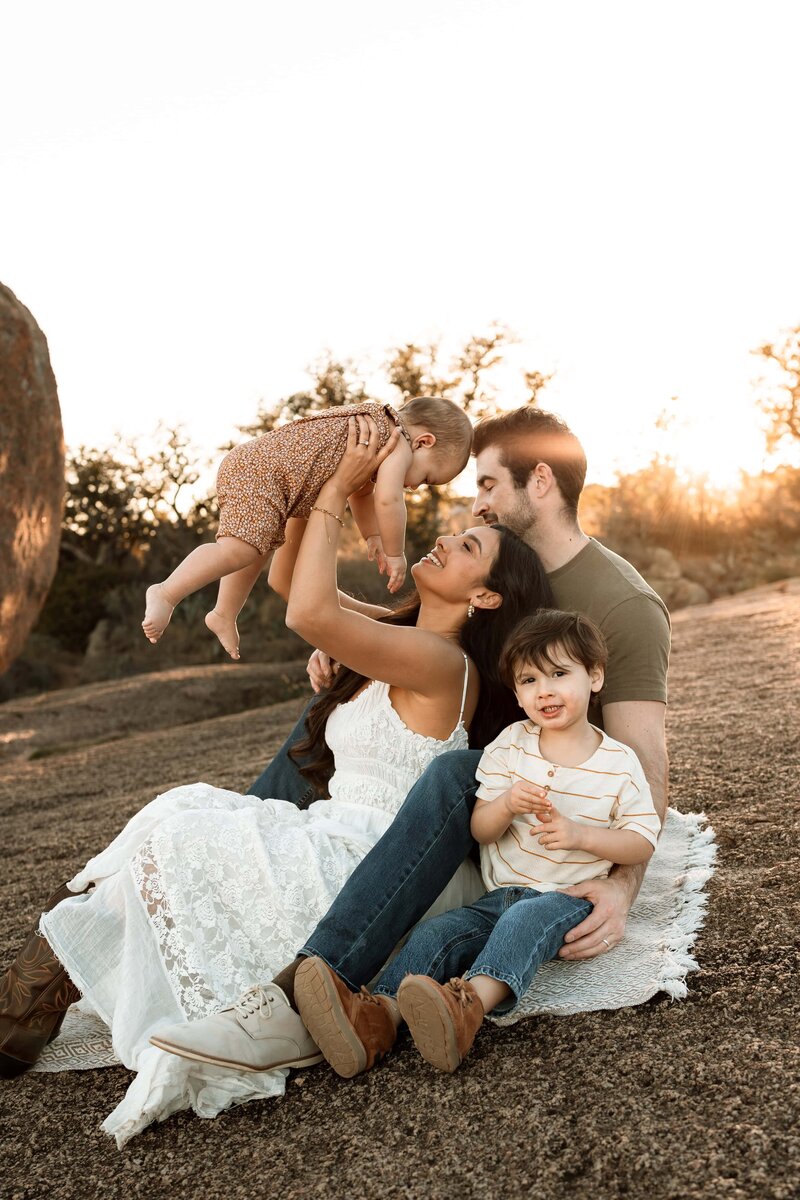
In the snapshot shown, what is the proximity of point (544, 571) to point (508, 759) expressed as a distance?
0.73 metres

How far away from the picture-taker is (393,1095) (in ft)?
7.64

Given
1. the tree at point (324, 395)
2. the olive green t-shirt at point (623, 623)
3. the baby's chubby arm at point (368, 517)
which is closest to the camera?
the olive green t-shirt at point (623, 623)

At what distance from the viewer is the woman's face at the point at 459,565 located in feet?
10.3

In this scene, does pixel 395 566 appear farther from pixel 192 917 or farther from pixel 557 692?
pixel 192 917

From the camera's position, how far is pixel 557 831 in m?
2.63

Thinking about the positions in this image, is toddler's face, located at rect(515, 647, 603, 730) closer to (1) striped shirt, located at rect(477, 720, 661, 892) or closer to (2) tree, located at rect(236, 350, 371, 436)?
(1) striped shirt, located at rect(477, 720, 661, 892)

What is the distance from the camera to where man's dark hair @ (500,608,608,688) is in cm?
279

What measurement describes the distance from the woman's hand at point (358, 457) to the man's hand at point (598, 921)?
56.8 inches

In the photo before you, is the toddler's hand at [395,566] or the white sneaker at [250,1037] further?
the toddler's hand at [395,566]

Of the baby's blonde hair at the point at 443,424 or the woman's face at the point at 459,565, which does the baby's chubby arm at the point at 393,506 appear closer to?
the baby's blonde hair at the point at 443,424

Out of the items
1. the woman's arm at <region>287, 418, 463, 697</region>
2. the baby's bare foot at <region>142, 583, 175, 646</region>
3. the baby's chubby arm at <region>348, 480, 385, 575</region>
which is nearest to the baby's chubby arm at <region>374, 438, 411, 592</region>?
the baby's chubby arm at <region>348, 480, 385, 575</region>

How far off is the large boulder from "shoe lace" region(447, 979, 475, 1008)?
6435 mm

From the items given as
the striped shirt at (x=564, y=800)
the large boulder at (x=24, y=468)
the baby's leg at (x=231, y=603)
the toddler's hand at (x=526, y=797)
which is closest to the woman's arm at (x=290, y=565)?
the baby's leg at (x=231, y=603)

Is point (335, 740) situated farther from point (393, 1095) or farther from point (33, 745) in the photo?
point (33, 745)
